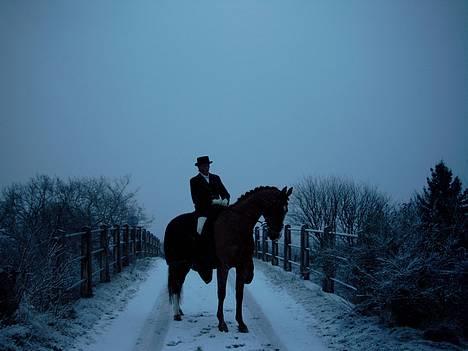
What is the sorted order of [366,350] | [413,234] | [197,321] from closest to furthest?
[366,350]
[413,234]
[197,321]

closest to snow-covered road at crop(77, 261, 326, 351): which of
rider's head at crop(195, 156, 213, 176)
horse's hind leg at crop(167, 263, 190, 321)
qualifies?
horse's hind leg at crop(167, 263, 190, 321)

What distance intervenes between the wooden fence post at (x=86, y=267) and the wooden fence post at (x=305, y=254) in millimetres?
5736

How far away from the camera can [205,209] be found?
278 inches

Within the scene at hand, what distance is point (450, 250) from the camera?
5.65m

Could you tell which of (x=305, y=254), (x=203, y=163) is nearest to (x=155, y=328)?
(x=203, y=163)

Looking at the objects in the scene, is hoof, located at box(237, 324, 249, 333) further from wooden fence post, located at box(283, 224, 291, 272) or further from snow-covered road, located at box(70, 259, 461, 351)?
wooden fence post, located at box(283, 224, 291, 272)

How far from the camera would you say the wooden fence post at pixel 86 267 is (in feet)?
28.0

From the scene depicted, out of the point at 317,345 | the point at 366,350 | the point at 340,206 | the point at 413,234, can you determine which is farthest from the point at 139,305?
the point at 340,206

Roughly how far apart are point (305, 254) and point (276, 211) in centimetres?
553

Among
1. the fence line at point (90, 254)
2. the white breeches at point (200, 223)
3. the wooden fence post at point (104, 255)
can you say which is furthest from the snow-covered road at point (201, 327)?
the wooden fence post at point (104, 255)

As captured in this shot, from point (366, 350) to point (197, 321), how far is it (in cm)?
287

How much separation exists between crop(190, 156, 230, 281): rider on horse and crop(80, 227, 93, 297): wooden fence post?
281 centimetres

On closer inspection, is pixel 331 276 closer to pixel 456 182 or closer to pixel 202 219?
pixel 202 219

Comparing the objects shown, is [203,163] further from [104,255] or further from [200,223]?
[104,255]
